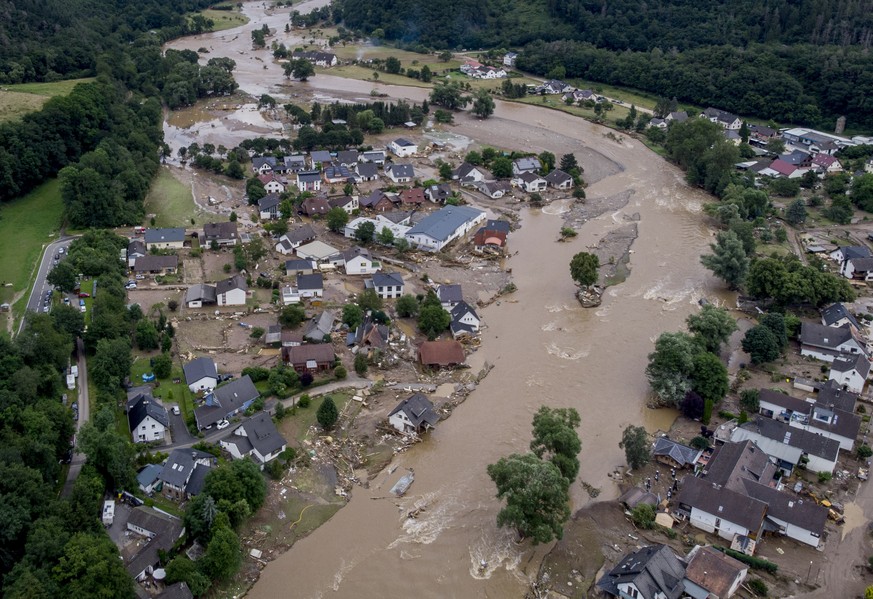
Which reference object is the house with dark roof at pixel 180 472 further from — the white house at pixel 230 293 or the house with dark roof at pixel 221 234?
the house with dark roof at pixel 221 234

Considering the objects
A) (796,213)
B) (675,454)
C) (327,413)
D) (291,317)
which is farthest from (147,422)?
(796,213)

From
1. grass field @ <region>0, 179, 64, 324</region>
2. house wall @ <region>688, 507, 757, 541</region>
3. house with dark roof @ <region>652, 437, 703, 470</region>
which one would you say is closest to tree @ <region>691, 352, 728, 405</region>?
house with dark roof @ <region>652, 437, 703, 470</region>

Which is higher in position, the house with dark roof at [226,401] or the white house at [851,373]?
the white house at [851,373]

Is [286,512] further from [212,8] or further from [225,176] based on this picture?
[212,8]

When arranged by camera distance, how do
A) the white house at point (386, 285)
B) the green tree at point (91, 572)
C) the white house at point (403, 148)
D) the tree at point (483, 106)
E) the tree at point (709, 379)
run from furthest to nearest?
the tree at point (483, 106), the white house at point (403, 148), the white house at point (386, 285), the tree at point (709, 379), the green tree at point (91, 572)

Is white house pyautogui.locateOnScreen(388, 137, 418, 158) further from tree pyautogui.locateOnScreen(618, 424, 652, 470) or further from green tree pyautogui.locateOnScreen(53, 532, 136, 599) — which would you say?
green tree pyautogui.locateOnScreen(53, 532, 136, 599)

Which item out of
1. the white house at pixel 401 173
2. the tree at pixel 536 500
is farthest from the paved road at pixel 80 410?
the white house at pixel 401 173
